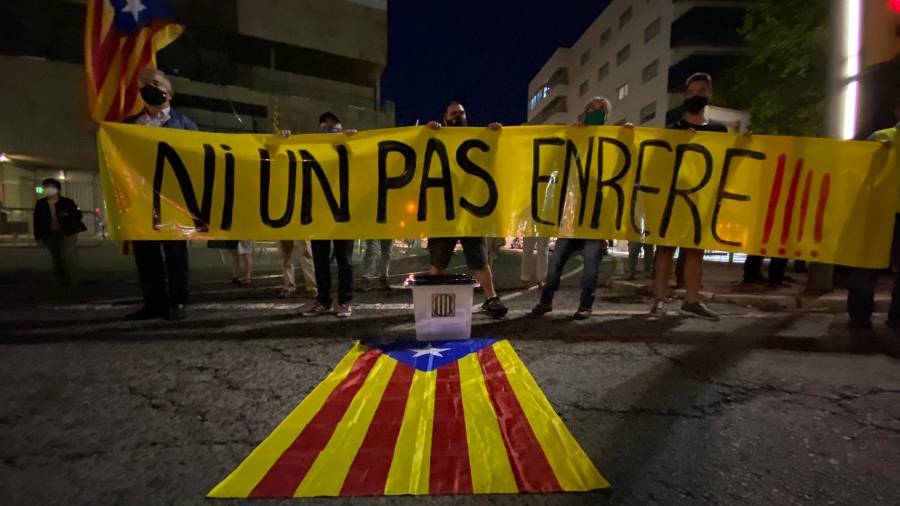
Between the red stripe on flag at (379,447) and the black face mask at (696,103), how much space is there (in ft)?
12.7

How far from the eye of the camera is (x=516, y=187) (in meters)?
4.25

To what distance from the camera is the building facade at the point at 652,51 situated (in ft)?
111

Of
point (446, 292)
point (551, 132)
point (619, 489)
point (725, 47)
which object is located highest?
point (725, 47)

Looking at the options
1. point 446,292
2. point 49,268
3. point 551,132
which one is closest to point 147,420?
point 446,292

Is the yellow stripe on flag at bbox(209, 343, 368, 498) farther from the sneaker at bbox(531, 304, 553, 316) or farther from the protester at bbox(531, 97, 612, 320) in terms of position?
the protester at bbox(531, 97, 612, 320)

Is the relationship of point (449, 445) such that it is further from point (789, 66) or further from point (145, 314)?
point (789, 66)

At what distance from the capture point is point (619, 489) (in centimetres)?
163

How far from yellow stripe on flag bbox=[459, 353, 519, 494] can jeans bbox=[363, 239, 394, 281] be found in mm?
3716

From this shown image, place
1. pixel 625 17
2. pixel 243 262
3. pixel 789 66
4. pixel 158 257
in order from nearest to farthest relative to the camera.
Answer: pixel 158 257 → pixel 243 262 → pixel 789 66 → pixel 625 17

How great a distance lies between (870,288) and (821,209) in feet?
2.65

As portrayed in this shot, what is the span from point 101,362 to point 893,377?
5181 mm

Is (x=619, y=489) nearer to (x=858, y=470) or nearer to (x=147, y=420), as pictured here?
(x=858, y=470)

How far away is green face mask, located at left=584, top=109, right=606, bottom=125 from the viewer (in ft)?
15.2

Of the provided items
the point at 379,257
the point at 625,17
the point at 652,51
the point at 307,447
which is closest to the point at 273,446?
the point at 307,447
